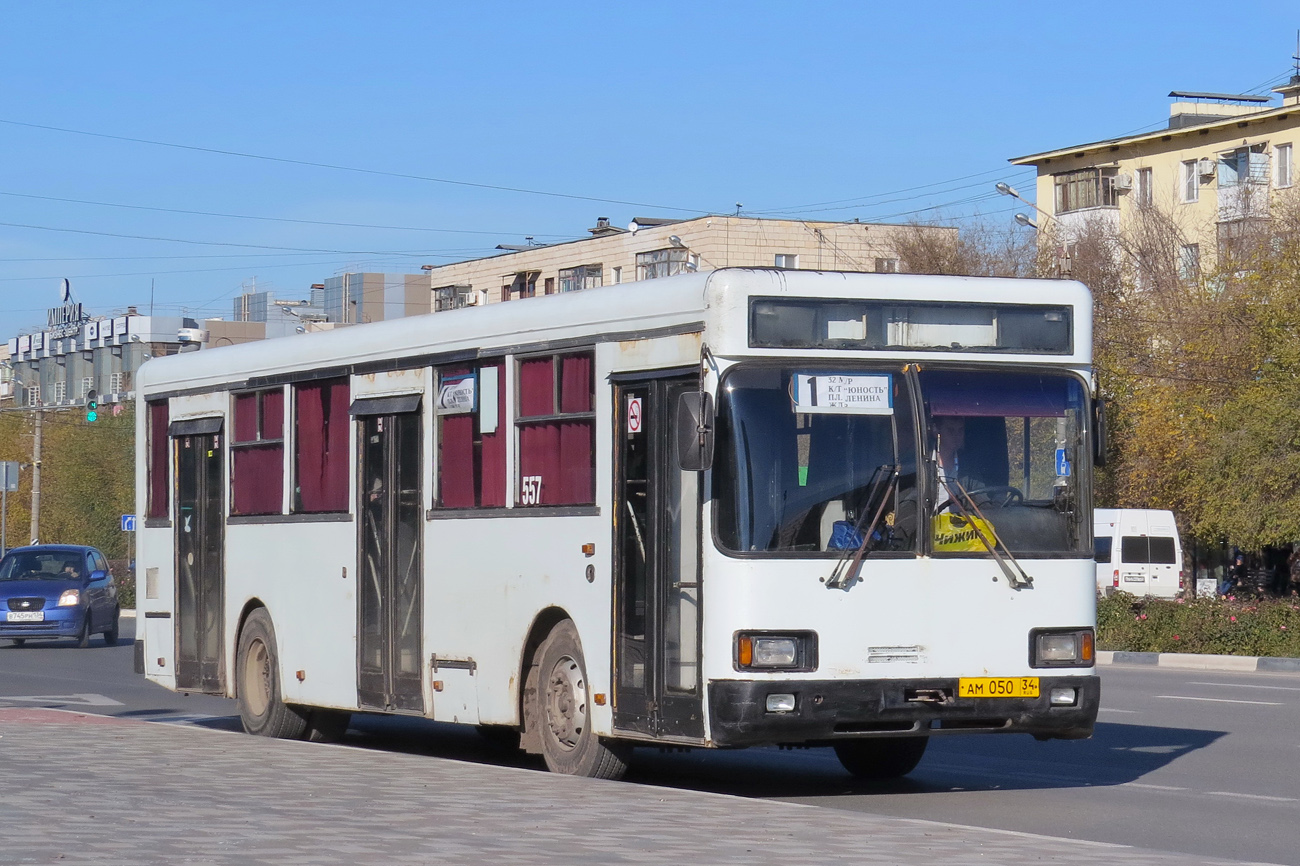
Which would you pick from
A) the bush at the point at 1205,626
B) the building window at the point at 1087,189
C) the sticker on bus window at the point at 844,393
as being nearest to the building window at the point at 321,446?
the sticker on bus window at the point at 844,393

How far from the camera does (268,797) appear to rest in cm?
1033

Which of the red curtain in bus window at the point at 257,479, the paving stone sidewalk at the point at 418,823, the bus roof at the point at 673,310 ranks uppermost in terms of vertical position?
the bus roof at the point at 673,310

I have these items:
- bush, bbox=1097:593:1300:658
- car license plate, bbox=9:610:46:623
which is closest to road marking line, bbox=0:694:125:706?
car license plate, bbox=9:610:46:623

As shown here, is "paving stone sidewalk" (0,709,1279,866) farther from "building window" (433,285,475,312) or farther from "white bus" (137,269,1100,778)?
"building window" (433,285,475,312)

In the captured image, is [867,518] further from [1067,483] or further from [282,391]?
[282,391]

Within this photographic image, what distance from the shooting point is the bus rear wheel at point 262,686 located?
15.6 meters

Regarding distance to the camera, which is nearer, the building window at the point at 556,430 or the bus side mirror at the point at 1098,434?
the bus side mirror at the point at 1098,434

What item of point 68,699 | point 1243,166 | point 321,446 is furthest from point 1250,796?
point 1243,166

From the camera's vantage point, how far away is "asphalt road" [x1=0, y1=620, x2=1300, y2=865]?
10523 millimetres

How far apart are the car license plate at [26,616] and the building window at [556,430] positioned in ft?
75.0

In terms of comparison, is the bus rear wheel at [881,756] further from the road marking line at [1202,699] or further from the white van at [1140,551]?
the white van at [1140,551]

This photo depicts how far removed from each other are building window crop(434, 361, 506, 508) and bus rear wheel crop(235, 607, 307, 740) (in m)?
2.94

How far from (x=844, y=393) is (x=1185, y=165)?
60208 mm

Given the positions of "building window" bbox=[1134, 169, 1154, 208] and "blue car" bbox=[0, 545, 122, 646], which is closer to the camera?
"blue car" bbox=[0, 545, 122, 646]
